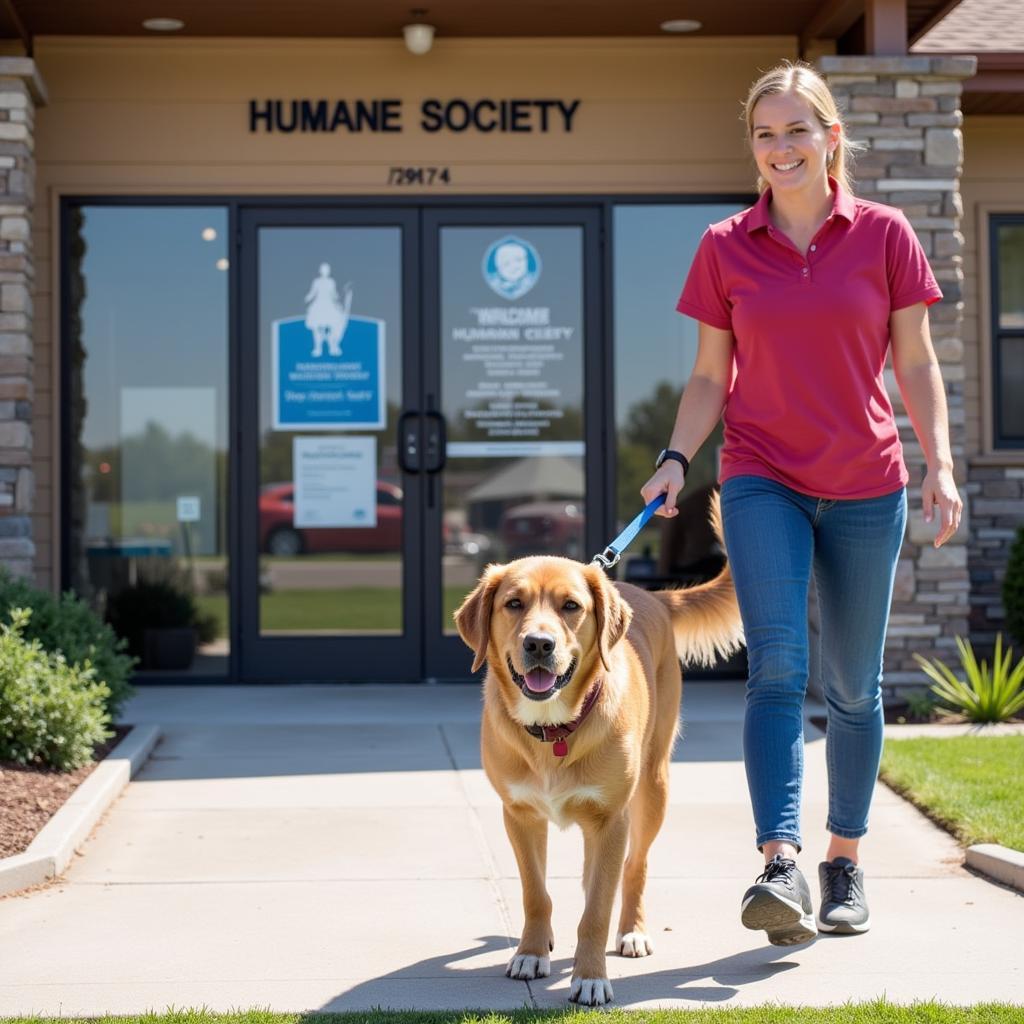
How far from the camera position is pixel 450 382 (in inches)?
363

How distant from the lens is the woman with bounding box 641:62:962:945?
155 inches

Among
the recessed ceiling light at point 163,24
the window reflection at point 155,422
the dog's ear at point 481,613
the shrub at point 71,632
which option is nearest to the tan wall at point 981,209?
the window reflection at point 155,422

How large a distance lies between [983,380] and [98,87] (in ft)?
19.3

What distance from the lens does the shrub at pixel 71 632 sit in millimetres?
6637

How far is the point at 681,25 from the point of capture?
8938 millimetres

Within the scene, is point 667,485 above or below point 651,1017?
above

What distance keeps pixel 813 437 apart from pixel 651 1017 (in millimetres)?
1576

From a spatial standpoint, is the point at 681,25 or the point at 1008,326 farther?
the point at 1008,326

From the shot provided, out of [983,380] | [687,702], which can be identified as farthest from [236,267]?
[983,380]

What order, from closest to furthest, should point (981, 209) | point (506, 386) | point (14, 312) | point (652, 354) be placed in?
point (14, 312) → point (506, 386) → point (652, 354) → point (981, 209)

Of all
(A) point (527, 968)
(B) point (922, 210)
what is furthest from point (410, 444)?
(A) point (527, 968)

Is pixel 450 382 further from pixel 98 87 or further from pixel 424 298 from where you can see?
pixel 98 87

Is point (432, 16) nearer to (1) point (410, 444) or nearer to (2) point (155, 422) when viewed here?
(1) point (410, 444)

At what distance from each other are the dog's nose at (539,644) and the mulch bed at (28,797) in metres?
2.24
